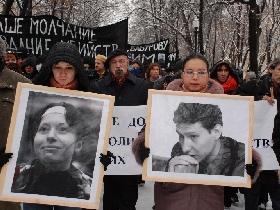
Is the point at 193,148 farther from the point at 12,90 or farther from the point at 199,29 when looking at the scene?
the point at 199,29

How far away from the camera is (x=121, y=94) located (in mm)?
4484

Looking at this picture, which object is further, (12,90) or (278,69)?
(278,69)

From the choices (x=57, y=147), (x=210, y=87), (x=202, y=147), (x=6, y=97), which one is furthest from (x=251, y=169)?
(x=6, y=97)

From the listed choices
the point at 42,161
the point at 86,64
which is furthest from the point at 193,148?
the point at 86,64

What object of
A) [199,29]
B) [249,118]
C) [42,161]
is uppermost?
[199,29]

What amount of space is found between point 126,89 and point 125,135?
572mm

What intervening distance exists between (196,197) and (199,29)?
18314 millimetres

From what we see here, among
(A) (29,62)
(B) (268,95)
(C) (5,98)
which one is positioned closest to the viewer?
(C) (5,98)

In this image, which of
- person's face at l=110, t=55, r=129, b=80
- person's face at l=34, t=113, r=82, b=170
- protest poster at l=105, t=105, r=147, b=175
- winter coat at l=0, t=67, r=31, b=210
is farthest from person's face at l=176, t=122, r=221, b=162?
protest poster at l=105, t=105, r=147, b=175

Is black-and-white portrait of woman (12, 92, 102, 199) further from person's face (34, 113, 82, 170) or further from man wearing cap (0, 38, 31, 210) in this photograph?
man wearing cap (0, 38, 31, 210)

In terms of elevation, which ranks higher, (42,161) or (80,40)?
(80,40)

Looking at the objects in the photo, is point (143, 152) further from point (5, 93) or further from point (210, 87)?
point (5, 93)

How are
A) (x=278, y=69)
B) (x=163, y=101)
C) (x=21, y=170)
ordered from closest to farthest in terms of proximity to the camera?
(x=21, y=170) < (x=163, y=101) < (x=278, y=69)

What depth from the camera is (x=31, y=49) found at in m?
8.11
